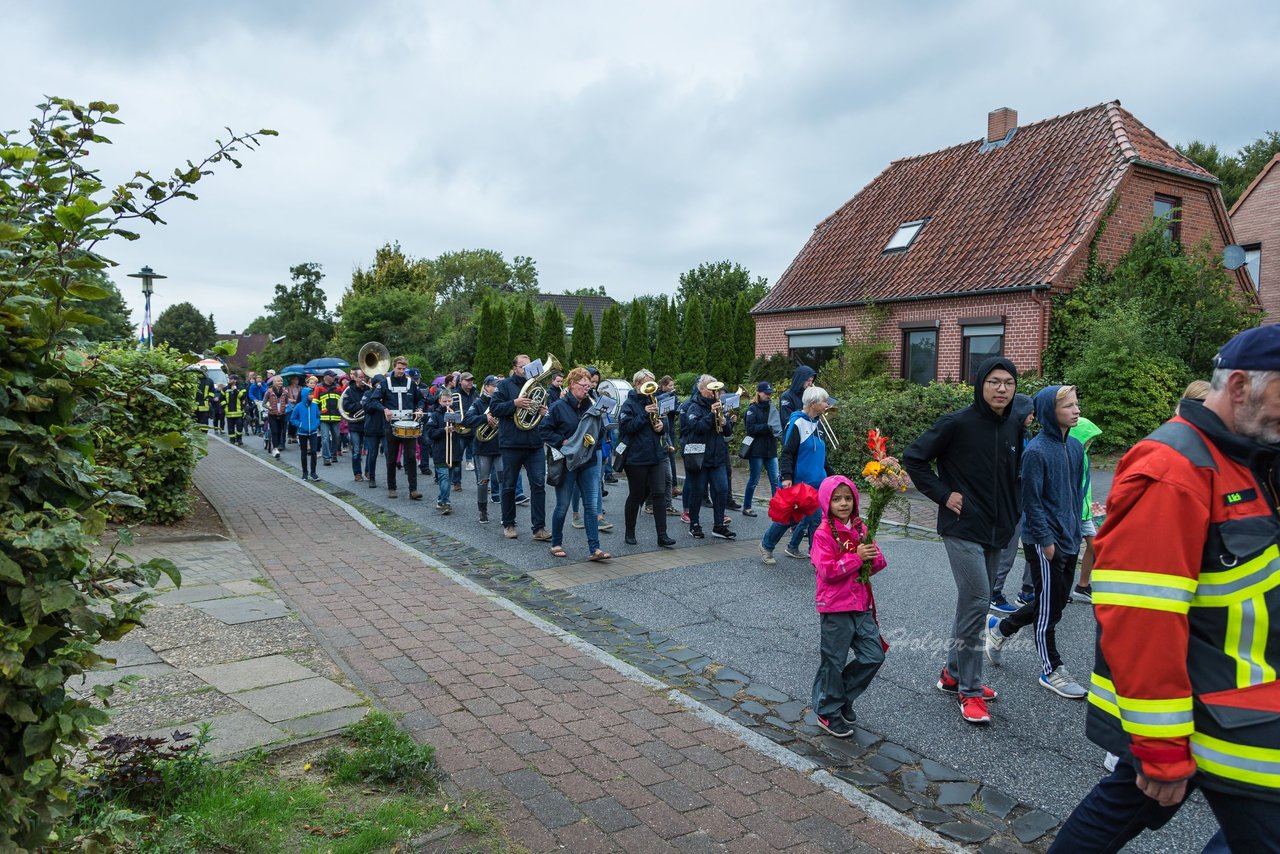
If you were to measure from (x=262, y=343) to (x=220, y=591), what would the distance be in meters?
91.4

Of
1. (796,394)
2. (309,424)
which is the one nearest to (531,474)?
(796,394)

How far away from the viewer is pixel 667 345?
36125mm

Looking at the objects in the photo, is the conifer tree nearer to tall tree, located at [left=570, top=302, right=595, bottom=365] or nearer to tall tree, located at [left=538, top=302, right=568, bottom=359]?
tall tree, located at [left=570, top=302, right=595, bottom=365]

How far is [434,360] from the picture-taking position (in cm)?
4041

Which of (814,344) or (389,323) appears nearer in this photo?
(814,344)

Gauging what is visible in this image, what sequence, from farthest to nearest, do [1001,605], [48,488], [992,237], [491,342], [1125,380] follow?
1. [491,342]
2. [992,237]
3. [1125,380]
4. [1001,605]
5. [48,488]

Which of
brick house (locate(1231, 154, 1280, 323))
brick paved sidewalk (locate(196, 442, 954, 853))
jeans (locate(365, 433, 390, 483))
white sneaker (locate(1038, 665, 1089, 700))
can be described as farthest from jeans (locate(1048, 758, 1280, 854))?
brick house (locate(1231, 154, 1280, 323))

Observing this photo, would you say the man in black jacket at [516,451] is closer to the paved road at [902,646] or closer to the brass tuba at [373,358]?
the paved road at [902,646]

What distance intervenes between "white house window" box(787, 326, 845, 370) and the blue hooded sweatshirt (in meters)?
17.6

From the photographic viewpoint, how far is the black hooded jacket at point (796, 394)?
983 centimetres

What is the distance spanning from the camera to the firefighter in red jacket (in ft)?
7.11

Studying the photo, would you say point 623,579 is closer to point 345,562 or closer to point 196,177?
point 345,562

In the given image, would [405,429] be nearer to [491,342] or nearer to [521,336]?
[491,342]

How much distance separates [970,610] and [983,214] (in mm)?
18718
